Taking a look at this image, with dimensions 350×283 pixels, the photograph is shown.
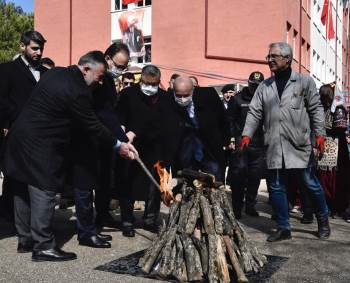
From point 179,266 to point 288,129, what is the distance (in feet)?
7.52

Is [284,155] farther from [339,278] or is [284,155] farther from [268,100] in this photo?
[339,278]

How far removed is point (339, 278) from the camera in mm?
4480

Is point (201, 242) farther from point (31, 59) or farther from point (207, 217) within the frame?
point (31, 59)

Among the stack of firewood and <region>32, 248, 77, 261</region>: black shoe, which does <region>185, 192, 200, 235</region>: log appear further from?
<region>32, 248, 77, 261</region>: black shoe

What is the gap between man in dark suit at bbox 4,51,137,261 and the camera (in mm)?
4984

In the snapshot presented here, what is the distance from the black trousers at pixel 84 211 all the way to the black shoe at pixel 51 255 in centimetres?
61

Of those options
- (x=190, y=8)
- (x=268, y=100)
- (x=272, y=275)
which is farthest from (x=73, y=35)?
(x=272, y=275)

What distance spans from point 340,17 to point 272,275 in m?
41.0

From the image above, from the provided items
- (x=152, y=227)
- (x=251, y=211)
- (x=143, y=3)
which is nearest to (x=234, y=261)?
(x=152, y=227)

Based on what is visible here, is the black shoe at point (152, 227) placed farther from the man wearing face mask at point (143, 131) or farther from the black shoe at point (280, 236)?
the black shoe at point (280, 236)

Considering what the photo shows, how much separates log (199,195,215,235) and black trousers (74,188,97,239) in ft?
4.68

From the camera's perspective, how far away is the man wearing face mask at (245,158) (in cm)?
774

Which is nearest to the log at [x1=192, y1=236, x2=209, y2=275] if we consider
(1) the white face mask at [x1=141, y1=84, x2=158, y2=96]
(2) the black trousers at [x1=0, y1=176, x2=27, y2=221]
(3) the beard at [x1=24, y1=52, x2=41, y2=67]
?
(1) the white face mask at [x1=141, y1=84, x2=158, y2=96]

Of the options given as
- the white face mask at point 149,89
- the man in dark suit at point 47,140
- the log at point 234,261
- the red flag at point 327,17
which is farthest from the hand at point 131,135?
the red flag at point 327,17
